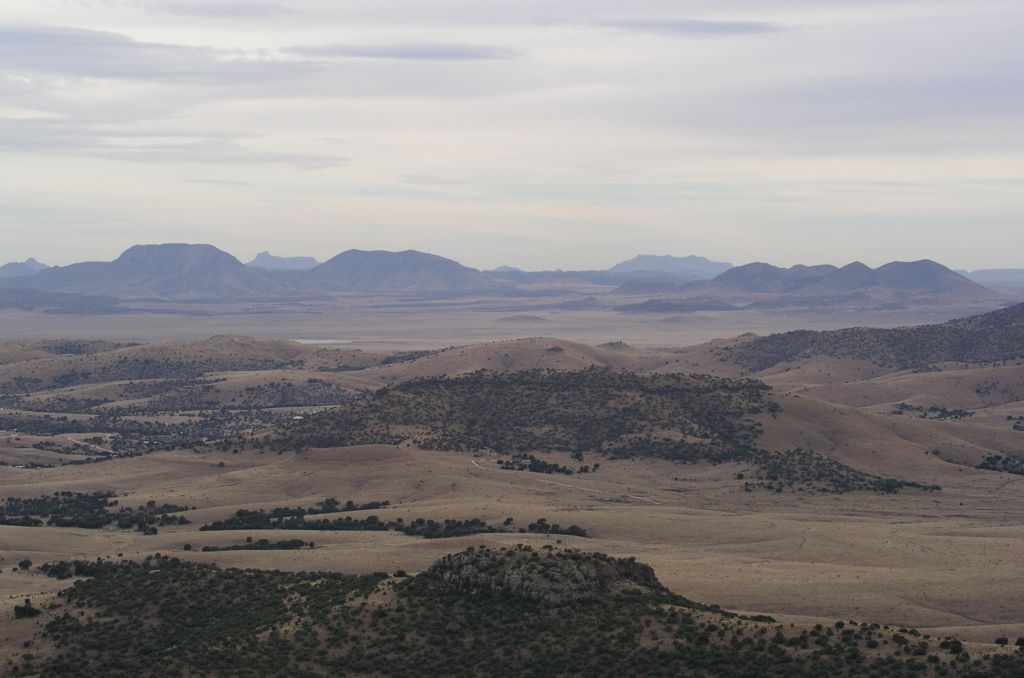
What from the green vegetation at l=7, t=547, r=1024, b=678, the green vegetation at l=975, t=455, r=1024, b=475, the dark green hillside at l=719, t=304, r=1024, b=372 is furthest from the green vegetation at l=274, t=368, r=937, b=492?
the dark green hillside at l=719, t=304, r=1024, b=372

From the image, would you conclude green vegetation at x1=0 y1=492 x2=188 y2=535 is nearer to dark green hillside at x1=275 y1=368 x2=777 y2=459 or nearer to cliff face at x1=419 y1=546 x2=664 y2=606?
dark green hillside at x1=275 y1=368 x2=777 y2=459

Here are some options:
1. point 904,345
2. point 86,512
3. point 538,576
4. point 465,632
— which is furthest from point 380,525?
point 904,345

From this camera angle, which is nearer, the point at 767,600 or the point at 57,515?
the point at 767,600

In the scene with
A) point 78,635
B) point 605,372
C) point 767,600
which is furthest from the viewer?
point 605,372

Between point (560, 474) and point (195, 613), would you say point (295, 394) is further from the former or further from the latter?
point (195, 613)

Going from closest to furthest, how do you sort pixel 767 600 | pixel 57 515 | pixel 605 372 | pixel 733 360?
pixel 767 600 → pixel 57 515 → pixel 605 372 → pixel 733 360

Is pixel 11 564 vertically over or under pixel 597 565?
under

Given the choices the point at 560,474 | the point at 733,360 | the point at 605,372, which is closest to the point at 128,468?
the point at 560,474
